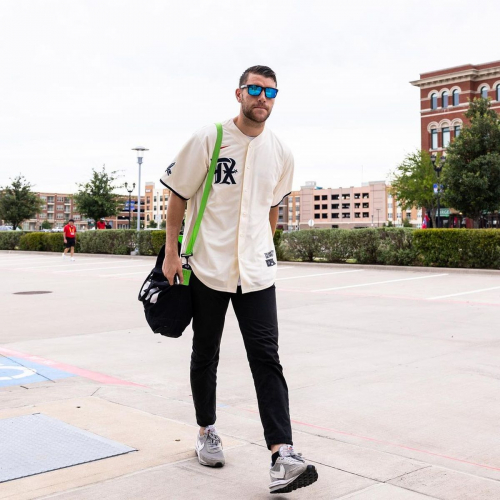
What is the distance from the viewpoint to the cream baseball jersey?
359 cm

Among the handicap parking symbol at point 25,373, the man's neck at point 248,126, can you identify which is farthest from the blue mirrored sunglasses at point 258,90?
the handicap parking symbol at point 25,373

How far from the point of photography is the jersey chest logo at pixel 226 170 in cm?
363

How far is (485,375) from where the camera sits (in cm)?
593

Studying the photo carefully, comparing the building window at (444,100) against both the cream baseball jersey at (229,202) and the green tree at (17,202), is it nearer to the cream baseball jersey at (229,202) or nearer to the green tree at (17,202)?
the green tree at (17,202)

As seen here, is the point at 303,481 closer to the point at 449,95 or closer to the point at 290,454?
the point at 290,454

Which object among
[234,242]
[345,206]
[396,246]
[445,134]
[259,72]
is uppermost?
[445,134]

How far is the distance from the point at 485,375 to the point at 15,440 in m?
3.97

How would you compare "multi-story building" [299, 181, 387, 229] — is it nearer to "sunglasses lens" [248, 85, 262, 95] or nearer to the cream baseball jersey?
the cream baseball jersey

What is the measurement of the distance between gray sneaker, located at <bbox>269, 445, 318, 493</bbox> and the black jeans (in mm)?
156

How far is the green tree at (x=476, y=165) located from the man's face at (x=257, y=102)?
3308 centimetres

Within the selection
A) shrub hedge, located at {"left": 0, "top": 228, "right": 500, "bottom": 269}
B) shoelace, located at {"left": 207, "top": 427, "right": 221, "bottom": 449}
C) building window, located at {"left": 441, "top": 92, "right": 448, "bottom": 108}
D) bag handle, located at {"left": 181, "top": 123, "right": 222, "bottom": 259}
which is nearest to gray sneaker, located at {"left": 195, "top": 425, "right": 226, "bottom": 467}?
shoelace, located at {"left": 207, "top": 427, "right": 221, "bottom": 449}

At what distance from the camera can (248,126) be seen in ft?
11.9

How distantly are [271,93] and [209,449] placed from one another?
193 cm

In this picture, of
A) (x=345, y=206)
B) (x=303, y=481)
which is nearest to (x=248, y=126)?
(x=303, y=481)
